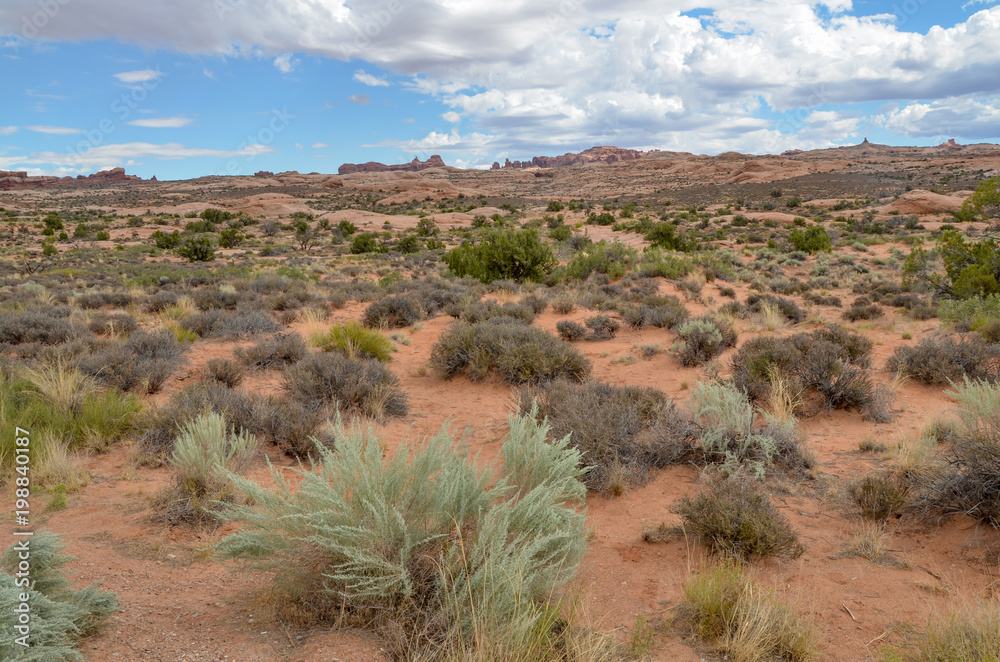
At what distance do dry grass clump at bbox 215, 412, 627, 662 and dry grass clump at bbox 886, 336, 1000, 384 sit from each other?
616cm

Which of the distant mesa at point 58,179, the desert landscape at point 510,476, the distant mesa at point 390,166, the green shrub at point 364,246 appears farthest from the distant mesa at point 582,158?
the desert landscape at point 510,476

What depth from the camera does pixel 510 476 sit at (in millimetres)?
3529

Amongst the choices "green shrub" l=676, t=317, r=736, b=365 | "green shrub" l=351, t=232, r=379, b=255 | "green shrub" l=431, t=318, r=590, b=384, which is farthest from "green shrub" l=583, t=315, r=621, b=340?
"green shrub" l=351, t=232, r=379, b=255

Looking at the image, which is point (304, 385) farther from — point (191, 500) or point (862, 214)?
point (862, 214)

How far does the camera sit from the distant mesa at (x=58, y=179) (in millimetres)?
100875

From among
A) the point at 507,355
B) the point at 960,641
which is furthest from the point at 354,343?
the point at 960,641

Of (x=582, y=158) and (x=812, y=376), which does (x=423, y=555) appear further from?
(x=582, y=158)

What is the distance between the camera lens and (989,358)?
677 cm

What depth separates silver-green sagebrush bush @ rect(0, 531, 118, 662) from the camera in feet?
6.91

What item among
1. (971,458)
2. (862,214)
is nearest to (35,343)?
(971,458)

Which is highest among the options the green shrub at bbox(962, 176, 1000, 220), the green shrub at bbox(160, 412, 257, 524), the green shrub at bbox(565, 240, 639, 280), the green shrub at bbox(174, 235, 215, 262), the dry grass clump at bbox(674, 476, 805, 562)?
the green shrub at bbox(962, 176, 1000, 220)

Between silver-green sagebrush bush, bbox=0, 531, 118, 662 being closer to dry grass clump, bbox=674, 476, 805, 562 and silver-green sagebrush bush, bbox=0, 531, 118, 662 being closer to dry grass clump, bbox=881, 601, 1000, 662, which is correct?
dry grass clump, bbox=674, 476, 805, 562

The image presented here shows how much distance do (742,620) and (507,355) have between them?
16.5ft

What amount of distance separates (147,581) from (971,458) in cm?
526
